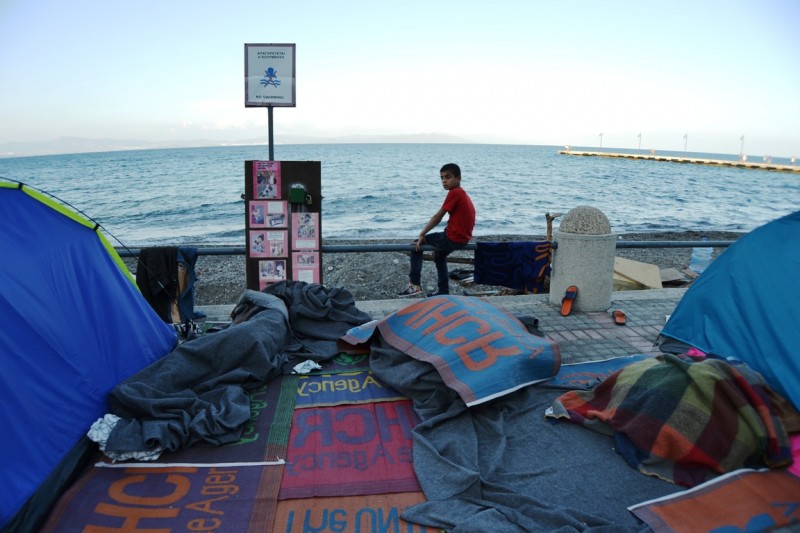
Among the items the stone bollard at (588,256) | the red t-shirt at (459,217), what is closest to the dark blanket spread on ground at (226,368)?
the red t-shirt at (459,217)

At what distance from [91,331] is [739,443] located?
3971 mm

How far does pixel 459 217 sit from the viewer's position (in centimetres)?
686

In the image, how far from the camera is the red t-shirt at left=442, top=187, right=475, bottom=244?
22.4 feet

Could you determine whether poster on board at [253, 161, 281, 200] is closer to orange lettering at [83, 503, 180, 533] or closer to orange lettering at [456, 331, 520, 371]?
orange lettering at [456, 331, 520, 371]

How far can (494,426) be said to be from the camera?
3553mm

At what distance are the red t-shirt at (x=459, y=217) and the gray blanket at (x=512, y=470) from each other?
304cm

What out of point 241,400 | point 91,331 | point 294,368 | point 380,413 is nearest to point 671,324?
point 380,413

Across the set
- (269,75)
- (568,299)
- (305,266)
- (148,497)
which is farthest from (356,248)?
(148,497)

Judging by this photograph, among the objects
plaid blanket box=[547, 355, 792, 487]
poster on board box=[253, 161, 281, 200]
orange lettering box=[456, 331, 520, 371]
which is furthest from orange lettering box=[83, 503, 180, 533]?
poster on board box=[253, 161, 281, 200]

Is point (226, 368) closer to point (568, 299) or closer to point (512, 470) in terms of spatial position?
point (512, 470)

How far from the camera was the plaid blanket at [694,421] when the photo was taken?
9.71 feet

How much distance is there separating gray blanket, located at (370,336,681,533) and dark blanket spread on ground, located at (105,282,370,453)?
3.68ft

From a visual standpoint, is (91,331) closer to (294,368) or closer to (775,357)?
(294,368)

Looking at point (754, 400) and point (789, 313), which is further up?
point (789, 313)
